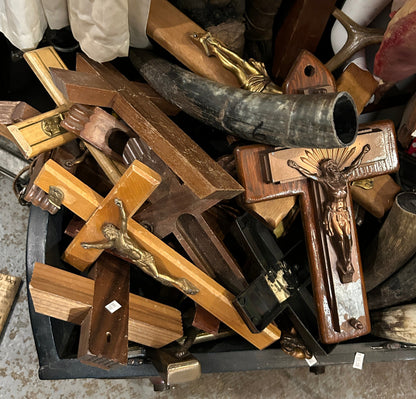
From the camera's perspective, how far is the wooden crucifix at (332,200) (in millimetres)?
1255

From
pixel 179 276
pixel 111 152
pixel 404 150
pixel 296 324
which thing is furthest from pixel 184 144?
pixel 404 150

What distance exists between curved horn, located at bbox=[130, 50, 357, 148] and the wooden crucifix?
0.25 ft

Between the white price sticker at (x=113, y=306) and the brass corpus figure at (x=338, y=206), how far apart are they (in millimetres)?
589

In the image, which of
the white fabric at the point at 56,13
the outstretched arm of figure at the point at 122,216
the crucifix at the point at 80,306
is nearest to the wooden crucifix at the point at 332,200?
the outstretched arm of figure at the point at 122,216

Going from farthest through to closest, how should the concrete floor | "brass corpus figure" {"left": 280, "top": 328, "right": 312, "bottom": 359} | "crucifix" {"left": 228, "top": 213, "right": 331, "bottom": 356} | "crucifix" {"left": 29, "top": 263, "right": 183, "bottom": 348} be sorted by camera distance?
the concrete floor
"brass corpus figure" {"left": 280, "top": 328, "right": 312, "bottom": 359}
"crucifix" {"left": 228, "top": 213, "right": 331, "bottom": 356}
"crucifix" {"left": 29, "top": 263, "right": 183, "bottom": 348}

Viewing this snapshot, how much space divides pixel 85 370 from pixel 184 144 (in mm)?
689

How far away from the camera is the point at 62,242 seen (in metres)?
1.45

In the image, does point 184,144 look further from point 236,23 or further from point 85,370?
point 85,370

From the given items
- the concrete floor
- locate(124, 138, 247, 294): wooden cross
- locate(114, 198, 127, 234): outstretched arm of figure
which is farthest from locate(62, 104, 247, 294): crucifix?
the concrete floor

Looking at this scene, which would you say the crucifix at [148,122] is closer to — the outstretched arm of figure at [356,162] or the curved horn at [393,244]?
the outstretched arm of figure at [356,162]

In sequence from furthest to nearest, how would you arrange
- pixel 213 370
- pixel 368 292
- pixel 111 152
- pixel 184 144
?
pixel 368 292
pixel 213 370
pixel 111 152
pixel 184 144

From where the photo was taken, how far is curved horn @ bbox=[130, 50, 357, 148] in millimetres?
1116

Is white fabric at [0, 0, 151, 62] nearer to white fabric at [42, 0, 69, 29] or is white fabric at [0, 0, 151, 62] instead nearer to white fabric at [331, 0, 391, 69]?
white fabric at [42, 0, 69, 29]

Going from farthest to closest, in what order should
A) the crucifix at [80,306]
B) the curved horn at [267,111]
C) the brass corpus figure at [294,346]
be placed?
the brass corpus figure at [294,346], the crucifix at [80,306], the curved horn at [267,111]
